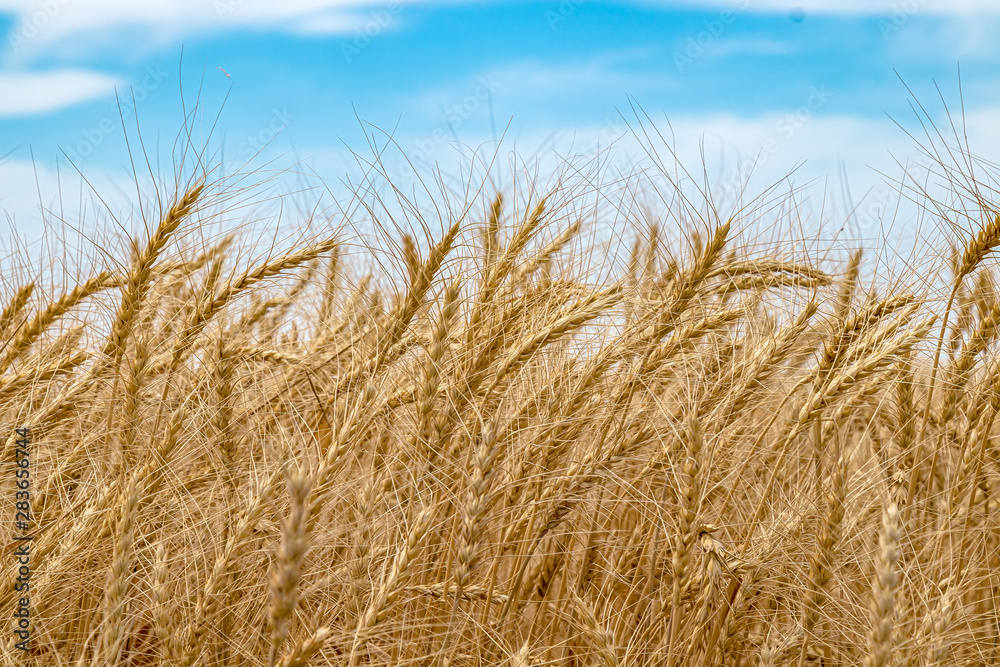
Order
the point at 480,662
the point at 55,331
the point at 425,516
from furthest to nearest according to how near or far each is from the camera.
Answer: the point at 55,331 < the point at 480,662 < the point at 425,516

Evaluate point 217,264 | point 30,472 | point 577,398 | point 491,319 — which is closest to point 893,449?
point 577,398

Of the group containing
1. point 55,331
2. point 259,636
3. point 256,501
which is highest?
point 55,331

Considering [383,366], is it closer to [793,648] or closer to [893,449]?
[793,648]

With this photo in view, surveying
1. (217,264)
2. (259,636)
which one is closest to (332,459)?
(259,636)

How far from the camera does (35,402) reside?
276cm

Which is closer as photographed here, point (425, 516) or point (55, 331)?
point (425, 516)

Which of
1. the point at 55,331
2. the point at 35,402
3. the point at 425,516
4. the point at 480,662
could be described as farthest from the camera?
the point at 55,331

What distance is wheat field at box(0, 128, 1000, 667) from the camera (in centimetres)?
196

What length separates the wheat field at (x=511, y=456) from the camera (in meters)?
1.96

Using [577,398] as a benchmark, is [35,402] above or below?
below

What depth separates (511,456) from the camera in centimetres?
199

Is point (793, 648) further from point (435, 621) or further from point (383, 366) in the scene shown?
point (383, 366)

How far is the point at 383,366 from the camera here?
2244 millimetres

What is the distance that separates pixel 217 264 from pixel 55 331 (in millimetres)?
1031
